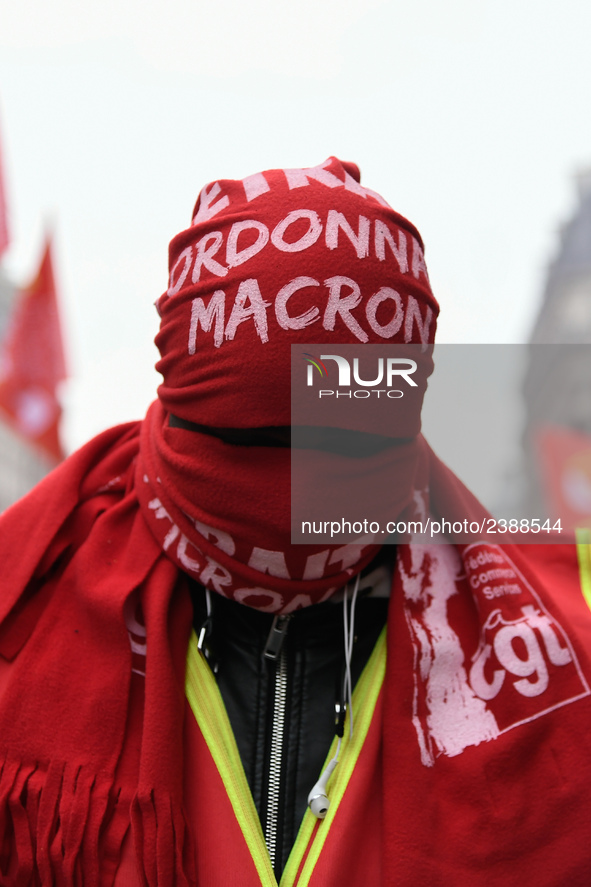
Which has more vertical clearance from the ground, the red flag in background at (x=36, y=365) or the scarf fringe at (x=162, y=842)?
the red flag in background at (x=36, y=365)

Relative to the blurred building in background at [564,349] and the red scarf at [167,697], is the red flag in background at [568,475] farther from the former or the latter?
the blurred building in background at [564,349]

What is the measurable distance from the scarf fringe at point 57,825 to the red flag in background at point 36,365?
5.80 metres

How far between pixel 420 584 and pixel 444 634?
10cm

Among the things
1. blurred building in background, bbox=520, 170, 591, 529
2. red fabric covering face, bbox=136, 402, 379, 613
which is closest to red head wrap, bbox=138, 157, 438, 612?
red fabric covering face, bbox=136, 402, 379, 613

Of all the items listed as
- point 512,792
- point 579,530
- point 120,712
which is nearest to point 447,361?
point 579,530

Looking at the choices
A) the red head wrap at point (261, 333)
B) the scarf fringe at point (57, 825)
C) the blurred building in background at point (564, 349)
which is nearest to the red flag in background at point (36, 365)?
the red head wrap at point (261, 333)

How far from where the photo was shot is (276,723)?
1180 millimetres

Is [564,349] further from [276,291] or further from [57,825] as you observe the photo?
[57,825]

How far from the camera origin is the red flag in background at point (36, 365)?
6496mm

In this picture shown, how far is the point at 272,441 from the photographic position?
114 centimetres

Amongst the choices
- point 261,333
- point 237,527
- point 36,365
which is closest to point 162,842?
point 237,527

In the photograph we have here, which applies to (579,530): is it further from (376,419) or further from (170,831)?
(170,831)

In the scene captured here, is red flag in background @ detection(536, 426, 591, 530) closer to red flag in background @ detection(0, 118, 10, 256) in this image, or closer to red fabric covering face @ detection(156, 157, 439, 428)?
red flag in background @ detection(0, 118, 10, 256)

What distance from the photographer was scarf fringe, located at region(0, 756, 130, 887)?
99 cm
